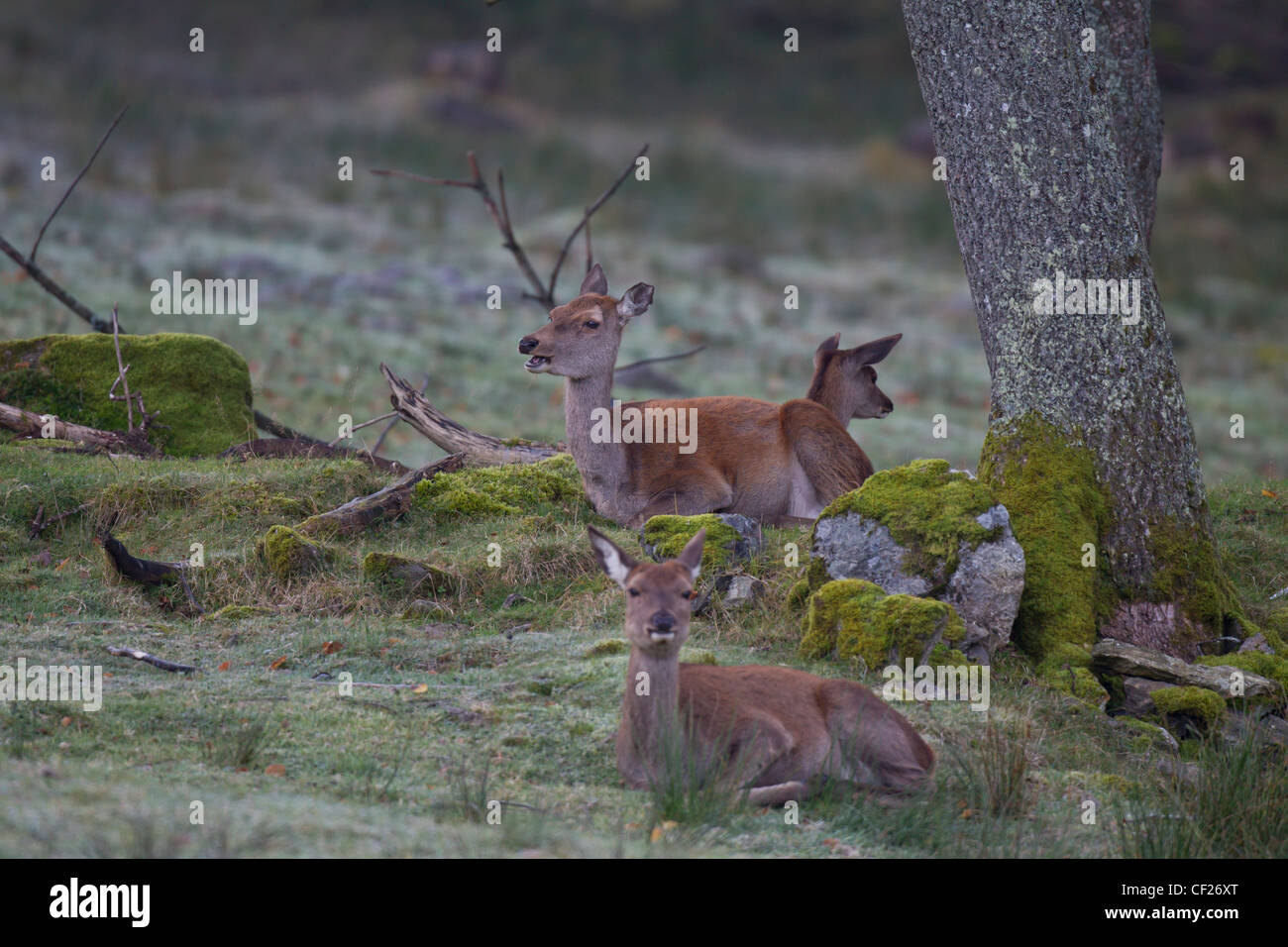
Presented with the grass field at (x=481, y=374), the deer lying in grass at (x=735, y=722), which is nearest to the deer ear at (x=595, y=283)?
the grass field at (x=481, y=374)

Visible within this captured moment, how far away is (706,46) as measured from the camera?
57281mm

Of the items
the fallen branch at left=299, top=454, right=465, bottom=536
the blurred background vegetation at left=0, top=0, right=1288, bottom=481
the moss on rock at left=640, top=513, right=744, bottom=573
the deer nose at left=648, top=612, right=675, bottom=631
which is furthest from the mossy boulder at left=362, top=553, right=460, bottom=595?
the blurred background vegetation at left=0, top=0, right=1288, bottom=481

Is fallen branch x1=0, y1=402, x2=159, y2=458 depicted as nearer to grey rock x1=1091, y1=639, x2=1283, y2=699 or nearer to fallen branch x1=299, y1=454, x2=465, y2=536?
fallen branch x1=299, y1=454, x2=465, y2=536

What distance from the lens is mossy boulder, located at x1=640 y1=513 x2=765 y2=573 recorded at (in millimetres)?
8992

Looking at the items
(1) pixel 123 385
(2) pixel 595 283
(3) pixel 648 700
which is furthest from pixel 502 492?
(3) pixel 648 700

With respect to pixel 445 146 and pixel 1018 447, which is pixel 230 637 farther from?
pixel 445 146

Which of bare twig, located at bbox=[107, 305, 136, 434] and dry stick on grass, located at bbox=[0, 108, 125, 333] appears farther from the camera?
dry stick on grass, located at bbox=[0, 108, 125, 333]

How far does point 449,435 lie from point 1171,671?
20.4 feet

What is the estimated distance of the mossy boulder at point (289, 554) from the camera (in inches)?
357

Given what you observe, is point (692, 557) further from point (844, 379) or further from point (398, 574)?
point (844, 379)

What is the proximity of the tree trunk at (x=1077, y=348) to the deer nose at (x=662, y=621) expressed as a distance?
9.45 ft

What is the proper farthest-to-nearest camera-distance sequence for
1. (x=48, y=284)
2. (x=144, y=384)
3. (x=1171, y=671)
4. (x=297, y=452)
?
1. (x=48, y=284)
2. (x=144, y=384)
3. (x=297, y=452)
4. (x=1171, y=671)

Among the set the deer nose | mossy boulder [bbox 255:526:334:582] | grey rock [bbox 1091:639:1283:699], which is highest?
mossy boulder [bbox 255:526:334:582]

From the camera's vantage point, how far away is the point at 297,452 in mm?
11891
